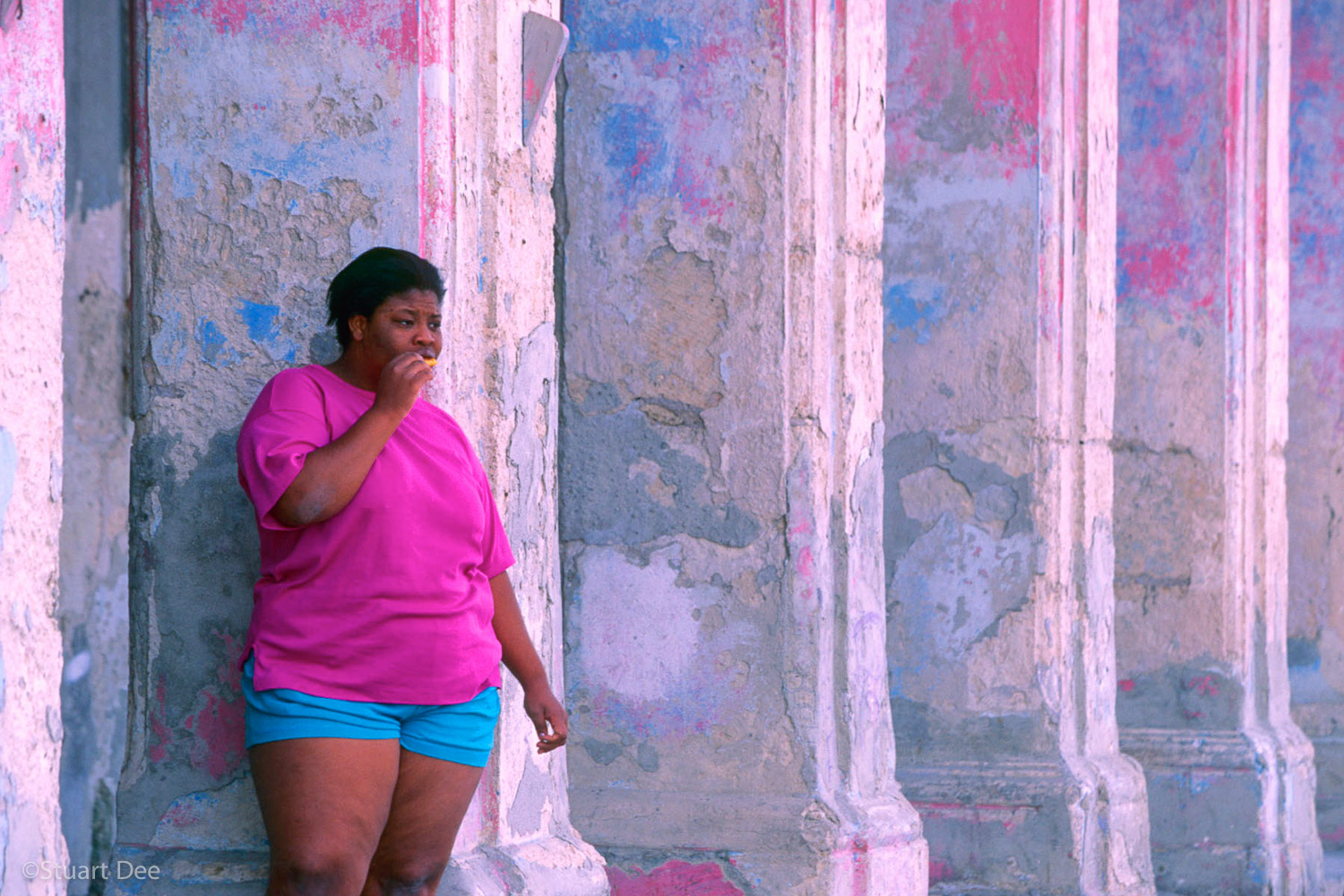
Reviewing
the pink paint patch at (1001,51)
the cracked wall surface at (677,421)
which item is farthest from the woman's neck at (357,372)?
the pink paint patch at (1001,51)

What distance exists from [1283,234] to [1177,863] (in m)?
2.46

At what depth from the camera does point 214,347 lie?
2.84m

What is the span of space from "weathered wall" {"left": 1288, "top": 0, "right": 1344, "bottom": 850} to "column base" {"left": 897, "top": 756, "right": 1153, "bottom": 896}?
3.00m

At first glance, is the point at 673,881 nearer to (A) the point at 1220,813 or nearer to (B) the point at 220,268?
(B) the point at 220,268

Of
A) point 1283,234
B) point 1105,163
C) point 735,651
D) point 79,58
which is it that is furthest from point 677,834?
point 1283,234

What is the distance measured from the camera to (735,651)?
4121 millimetres

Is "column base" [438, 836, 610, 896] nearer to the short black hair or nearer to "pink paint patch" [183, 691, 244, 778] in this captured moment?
"pink paint patch" [183, 691, 244, 778]

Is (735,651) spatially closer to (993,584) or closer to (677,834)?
(677,834)

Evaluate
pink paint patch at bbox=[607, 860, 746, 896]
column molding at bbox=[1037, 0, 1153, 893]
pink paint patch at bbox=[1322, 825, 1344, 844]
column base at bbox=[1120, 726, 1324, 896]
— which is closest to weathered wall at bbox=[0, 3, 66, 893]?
pink paint patch at bbox=[607, 860, 746, 896]

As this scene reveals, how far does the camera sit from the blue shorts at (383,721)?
2.45 meters

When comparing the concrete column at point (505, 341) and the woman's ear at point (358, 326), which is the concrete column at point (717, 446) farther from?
the woman's ear at point (358, 326)

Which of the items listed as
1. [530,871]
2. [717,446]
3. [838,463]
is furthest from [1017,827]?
[530,871]

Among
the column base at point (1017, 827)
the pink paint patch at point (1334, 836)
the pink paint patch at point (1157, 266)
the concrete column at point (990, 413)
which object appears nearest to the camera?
the column base at point (1017, 827)

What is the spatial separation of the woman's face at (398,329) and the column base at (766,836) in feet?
5.81
